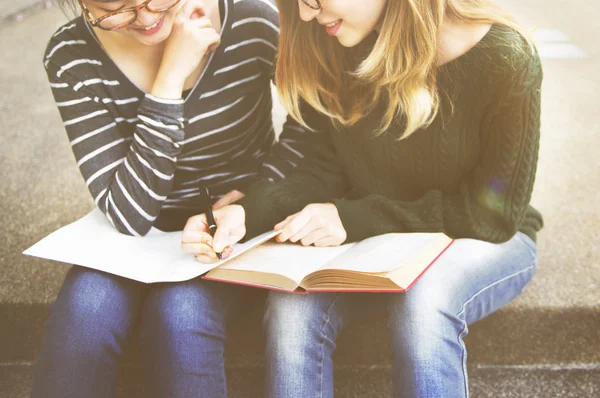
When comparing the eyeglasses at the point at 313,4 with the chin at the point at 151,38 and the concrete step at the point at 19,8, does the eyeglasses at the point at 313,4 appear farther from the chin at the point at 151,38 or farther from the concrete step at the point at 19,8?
the concrete step at the point at 19,8

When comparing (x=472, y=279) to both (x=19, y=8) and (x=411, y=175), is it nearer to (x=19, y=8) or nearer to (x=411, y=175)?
(x=411, y=175)

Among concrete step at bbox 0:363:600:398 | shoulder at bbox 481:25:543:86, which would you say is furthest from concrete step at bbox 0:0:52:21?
→ shoulder at bbox 481:25:543:86

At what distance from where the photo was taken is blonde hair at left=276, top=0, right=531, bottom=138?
0.94 meters

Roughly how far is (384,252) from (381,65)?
324 millimetres

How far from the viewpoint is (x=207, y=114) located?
114 centimetres

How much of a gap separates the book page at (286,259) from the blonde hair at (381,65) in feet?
0.85

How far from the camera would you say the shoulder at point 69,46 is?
1070 mm

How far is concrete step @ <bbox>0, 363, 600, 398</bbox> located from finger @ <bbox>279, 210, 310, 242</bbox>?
0.37m

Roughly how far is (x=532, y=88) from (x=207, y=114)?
593 millimetres

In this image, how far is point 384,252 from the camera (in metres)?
0.90

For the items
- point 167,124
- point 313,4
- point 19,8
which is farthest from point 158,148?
point 19,8

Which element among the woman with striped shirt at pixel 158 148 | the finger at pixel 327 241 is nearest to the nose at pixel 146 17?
the woman with striped shirt at pixel 158 148

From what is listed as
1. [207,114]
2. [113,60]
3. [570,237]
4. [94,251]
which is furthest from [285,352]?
[570,237]

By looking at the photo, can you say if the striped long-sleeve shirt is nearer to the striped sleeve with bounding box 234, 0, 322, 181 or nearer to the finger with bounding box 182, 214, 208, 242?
the striped sleeve with bounding box 234, 0, 322, 181
